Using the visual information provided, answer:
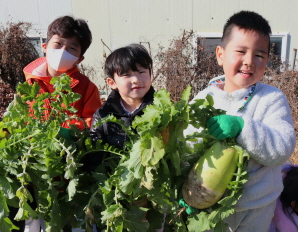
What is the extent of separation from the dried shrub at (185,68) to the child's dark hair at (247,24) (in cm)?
449

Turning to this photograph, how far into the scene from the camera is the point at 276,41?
8367 millimetres

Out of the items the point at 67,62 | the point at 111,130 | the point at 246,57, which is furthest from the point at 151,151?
the point at 67,62

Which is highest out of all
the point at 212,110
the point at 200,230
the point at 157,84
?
the point at 212,110

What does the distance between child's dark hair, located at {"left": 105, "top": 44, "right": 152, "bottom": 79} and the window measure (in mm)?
6044

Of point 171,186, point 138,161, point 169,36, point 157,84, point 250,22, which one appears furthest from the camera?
point 169,36

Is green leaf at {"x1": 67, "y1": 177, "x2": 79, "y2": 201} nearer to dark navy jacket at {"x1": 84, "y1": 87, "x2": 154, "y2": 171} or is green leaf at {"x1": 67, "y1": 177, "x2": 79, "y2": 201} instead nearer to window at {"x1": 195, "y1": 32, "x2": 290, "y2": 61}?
dark navy jacket at {"x1": 84, "y1": 87, "x2": 154, "y2": 171}

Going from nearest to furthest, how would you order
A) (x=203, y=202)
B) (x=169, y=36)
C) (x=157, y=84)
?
1. (x=203, y=202)
2. (x=157, y=84)
3. (x=169, y=36)

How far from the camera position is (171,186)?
1756mm

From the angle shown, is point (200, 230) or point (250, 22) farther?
point (250, 22)

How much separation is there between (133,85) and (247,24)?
35.3 inches

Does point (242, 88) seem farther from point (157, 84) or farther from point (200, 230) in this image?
point (157, 84)

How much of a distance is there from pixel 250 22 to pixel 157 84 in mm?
5369

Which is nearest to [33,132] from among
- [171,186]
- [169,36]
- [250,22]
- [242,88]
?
[171,186]

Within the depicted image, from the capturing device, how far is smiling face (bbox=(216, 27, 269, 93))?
184cm
